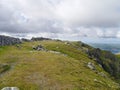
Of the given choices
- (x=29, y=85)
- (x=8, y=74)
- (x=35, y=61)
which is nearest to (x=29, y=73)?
(x=8, y=74)

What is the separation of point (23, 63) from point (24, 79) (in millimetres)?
22630

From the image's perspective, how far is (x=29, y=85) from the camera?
237ft

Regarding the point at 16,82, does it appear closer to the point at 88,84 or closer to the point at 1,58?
the point at 88,84

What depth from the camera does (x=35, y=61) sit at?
344ft

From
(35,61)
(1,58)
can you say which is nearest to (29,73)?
(35,61)

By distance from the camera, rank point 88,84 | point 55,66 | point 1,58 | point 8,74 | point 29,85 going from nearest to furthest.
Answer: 1. point 29,85
2. point 88,84
3. point 8,74
4. point 55,66
5. point 1,58

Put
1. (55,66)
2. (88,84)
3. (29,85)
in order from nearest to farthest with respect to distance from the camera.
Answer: (29,85), (88,84), (55,66)

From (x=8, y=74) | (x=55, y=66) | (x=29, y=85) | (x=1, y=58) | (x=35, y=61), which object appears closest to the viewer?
(x=29, y=85)

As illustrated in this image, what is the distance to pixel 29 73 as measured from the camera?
85000 mm

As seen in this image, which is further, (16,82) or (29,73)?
(29,73)

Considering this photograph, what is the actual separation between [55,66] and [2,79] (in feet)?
78.8

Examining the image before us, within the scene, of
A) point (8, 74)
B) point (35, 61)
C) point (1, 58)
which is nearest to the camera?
point (8, 74)

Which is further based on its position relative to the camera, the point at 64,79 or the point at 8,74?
the point at 8,74

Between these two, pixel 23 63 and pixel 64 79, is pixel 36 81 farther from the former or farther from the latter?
pixel 23 63
